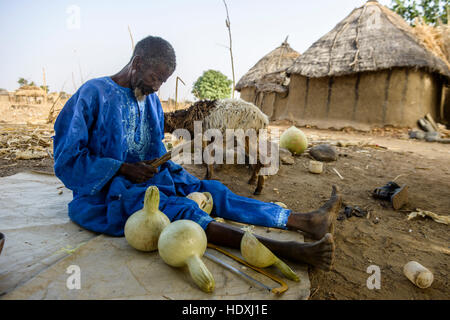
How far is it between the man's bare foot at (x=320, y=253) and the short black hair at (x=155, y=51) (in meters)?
1.47

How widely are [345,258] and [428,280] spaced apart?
43cm

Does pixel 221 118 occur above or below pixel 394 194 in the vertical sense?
above

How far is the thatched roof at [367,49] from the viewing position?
823 cm

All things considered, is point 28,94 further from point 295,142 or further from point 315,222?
point 315,222

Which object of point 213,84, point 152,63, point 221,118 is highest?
point 213,84

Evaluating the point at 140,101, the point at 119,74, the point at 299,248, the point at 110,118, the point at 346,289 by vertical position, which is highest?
the point at 119,74

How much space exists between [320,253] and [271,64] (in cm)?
1307

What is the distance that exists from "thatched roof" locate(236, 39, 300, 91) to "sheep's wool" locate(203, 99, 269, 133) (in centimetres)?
962

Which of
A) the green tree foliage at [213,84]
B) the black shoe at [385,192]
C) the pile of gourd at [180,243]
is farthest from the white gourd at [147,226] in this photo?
the green tree foliage at [213,84]

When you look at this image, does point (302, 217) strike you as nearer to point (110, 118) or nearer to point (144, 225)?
point (144, 225)

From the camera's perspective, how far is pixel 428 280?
1393 millimetres

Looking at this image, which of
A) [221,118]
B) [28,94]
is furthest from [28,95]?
[221,118]

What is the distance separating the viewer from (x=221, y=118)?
3.43 meters
